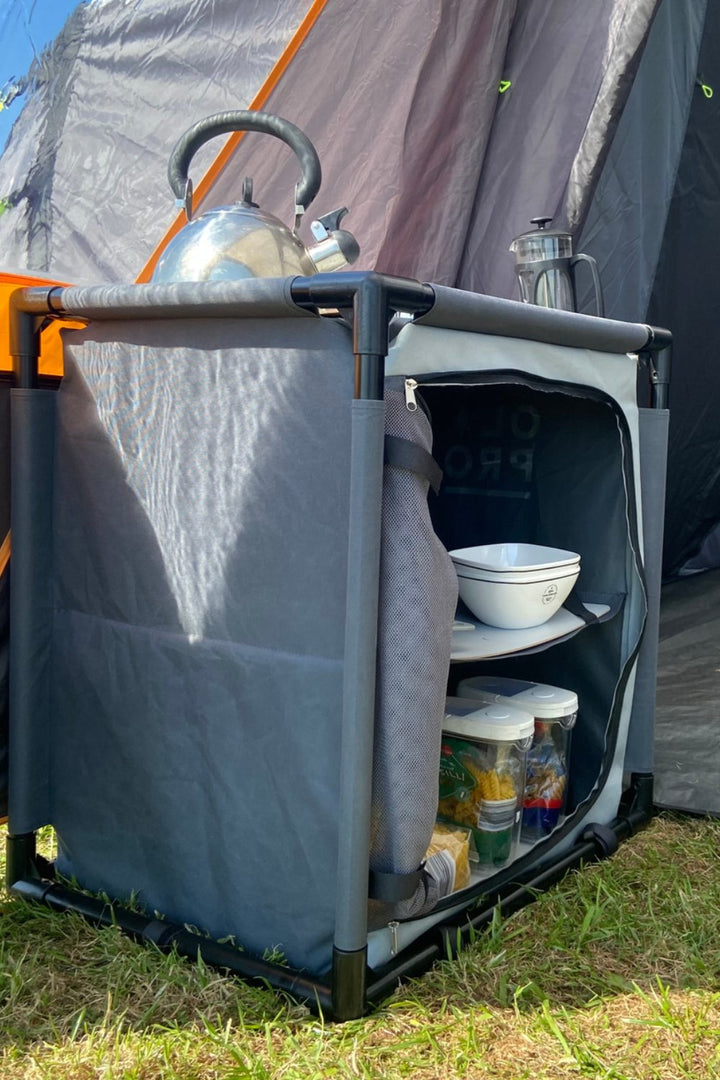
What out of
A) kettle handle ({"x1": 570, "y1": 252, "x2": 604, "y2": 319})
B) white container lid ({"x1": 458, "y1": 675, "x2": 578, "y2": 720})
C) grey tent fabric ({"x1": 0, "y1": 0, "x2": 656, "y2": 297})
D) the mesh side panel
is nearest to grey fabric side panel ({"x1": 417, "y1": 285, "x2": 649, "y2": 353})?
the mesh side panel

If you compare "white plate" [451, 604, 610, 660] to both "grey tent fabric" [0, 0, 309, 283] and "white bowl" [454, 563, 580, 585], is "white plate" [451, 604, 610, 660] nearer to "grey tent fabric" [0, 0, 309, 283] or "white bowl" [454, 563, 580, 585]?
"white bowl" [454, 563, 580, 585]

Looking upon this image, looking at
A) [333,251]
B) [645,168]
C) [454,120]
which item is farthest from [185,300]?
[645,168]

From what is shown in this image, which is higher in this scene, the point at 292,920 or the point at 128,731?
the point at 128,731

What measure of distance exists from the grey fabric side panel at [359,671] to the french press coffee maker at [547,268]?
0.91 meters

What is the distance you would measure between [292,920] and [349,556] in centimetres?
39

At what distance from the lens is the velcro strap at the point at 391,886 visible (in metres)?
1.05

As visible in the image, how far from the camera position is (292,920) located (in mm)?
1103

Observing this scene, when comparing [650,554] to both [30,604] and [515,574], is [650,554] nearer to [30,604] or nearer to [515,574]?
[515,574]

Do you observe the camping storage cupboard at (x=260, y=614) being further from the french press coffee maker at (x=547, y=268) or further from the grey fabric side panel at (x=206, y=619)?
the french press coffee maker at (x=547, y=268)

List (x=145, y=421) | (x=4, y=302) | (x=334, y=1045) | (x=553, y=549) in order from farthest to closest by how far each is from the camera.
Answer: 1. (x=553, y=549)
2. (x=4, y=302)
3. (x=145, y=421)
4. (x=334, y=1045)

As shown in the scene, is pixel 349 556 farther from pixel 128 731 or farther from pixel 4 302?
pixel 4 302

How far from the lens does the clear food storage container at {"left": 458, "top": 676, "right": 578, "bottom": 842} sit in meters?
1.42

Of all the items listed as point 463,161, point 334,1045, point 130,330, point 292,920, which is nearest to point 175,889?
point 292,920

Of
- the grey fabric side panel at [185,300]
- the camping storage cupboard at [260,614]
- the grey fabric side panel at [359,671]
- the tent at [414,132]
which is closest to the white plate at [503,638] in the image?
the camping storage cupboard at [260,614]
